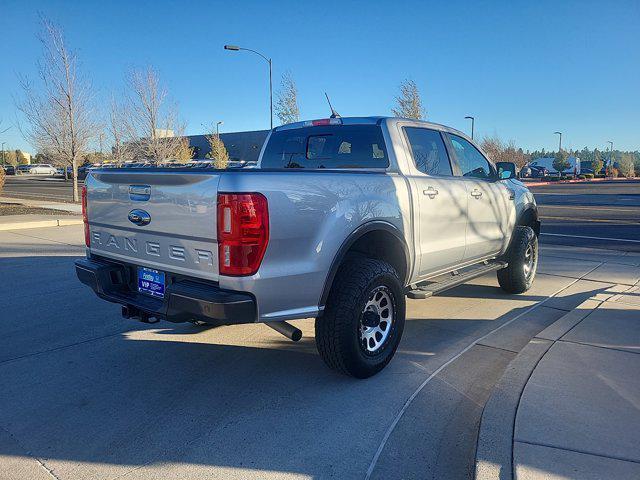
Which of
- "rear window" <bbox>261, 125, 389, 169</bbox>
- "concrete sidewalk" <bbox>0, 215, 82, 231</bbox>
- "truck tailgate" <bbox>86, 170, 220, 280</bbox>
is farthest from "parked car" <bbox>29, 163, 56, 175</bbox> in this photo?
"truck tailgate" <bbox>86, 170, 220, 280</bbox>

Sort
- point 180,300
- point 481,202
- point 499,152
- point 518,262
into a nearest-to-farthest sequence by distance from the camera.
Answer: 1. point 180,300
2. point 481,202
3. point 518,262
4. point 499,152

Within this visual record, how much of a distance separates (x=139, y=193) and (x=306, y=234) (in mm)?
1256

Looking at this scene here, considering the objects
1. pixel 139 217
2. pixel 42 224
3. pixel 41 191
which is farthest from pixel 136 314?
pixel 41 191

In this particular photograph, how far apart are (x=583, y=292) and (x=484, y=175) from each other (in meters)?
2.26

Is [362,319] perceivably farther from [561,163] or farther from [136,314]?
[561,163]

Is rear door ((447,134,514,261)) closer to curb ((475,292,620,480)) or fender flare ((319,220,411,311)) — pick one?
curb ((475,292,620,480))

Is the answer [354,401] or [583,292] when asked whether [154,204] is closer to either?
[354,401]

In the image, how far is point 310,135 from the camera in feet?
17.0

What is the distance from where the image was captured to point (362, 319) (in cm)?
393

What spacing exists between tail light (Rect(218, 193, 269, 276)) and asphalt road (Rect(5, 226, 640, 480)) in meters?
1.06

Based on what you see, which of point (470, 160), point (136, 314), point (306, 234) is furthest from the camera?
point (470, 160)

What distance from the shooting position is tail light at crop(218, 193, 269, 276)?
10.1 ft

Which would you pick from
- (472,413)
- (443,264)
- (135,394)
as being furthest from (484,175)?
(135,394)

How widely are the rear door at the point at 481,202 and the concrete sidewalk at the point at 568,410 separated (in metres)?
1.22
